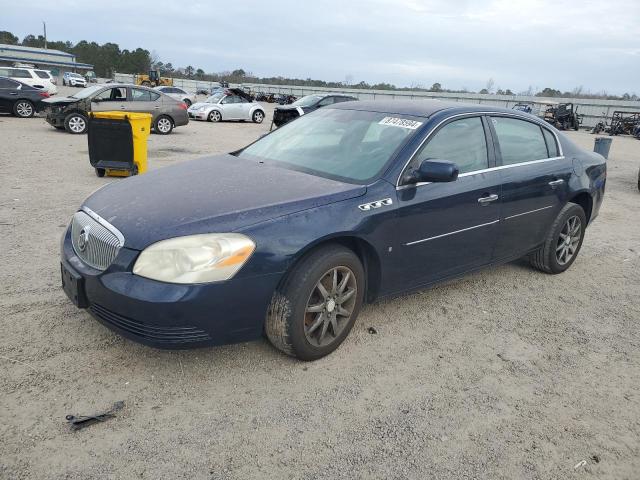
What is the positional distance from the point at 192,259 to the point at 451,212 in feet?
6.52

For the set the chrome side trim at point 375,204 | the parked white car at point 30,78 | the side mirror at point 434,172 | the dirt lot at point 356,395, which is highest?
the parked white car at point 30,78

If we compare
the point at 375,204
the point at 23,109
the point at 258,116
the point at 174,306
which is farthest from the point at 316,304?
the point at 258,116

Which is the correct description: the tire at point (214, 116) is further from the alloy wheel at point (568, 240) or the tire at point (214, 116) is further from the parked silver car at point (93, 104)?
the alloy wheel at point (568, 240)

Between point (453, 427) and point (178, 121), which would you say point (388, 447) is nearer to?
point (453, 427)

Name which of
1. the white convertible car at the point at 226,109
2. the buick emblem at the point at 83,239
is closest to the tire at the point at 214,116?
the white convertible car at the point at 226,109

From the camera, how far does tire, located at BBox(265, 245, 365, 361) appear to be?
9.53 feet

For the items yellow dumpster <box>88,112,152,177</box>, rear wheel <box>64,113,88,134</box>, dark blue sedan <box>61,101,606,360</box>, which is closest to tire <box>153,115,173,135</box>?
rear wheel <box>64,113,88,134</box>

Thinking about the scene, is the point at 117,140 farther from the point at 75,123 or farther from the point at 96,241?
the point at 75,123

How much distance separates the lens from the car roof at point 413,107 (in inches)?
153

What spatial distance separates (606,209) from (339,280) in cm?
724

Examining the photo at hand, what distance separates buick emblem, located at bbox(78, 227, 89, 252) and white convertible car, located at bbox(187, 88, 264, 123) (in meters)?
20.4

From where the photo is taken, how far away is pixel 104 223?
296 centimetres

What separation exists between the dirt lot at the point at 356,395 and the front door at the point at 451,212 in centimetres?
47

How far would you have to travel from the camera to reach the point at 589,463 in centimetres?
248
